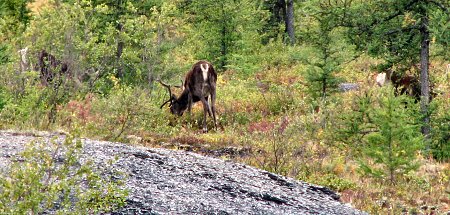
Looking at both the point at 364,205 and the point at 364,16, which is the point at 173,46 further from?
the point at 364,205

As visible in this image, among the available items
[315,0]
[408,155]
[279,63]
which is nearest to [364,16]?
[315,0]

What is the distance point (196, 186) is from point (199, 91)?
10773mm

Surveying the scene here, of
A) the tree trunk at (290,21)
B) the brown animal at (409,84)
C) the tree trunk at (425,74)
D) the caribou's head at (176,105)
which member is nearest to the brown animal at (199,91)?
the caribou's head at (176,105)

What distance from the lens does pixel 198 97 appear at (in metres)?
20.3

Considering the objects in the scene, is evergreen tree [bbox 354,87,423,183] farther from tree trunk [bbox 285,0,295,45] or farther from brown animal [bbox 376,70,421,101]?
tree trunk [bbox 285,0,295,45]

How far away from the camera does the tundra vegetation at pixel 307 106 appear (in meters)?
12.6

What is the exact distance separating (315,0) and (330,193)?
5852 millimetres

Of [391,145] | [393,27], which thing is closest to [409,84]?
[393,27]

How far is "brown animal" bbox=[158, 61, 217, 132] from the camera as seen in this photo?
19.6 meters

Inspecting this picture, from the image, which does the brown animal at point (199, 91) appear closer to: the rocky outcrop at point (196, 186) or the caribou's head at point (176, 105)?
the caribou's head at point (176, 105)

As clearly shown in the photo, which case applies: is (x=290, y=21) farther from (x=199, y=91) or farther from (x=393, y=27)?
(x=393, y=27)

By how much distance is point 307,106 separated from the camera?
Result: 1930 cm

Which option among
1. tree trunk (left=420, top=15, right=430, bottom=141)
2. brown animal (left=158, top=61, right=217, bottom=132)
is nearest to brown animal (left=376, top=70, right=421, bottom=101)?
tree trunk (left=420, top=15, right=430, bottom=141)

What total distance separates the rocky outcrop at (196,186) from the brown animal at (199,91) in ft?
27.1
